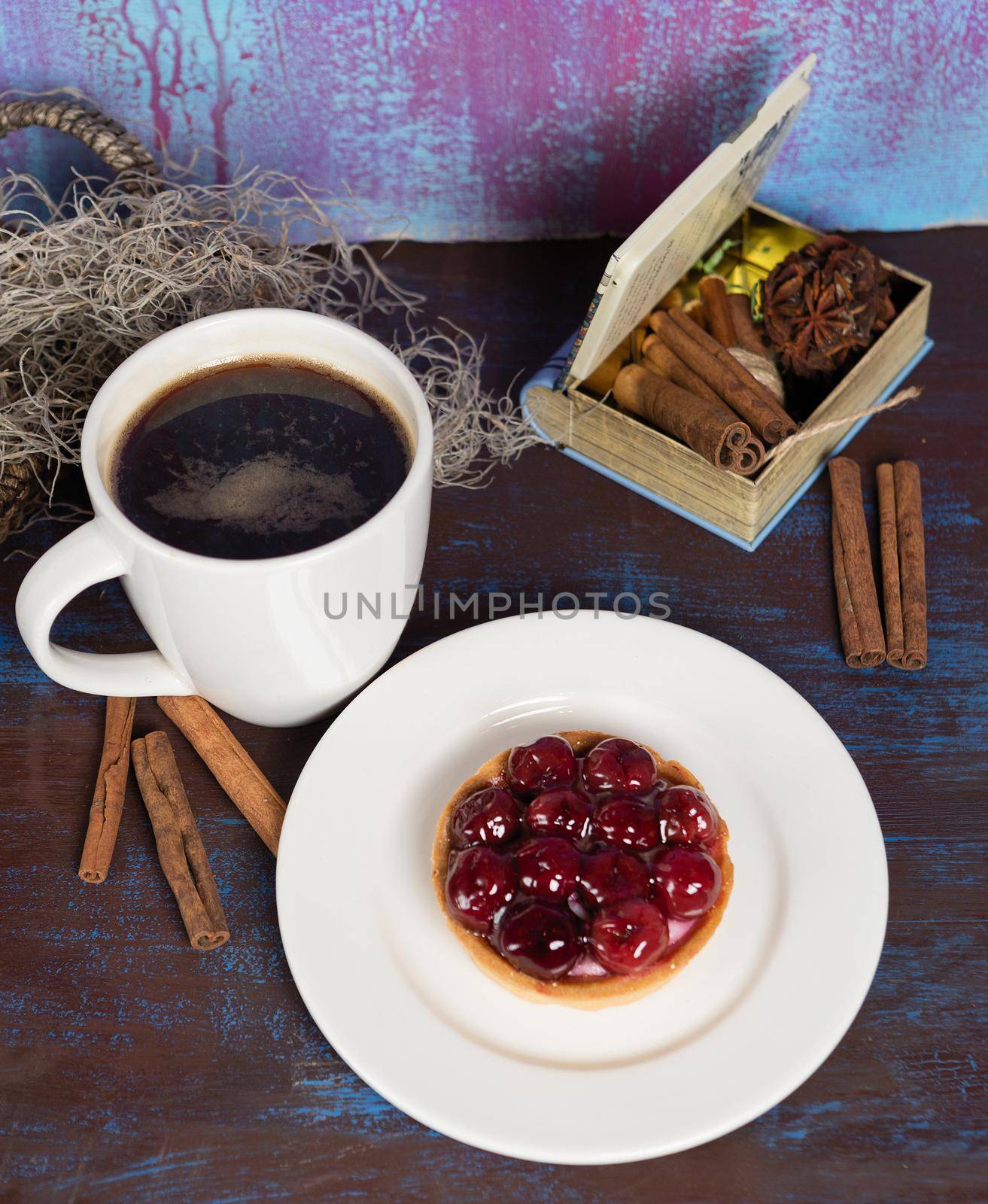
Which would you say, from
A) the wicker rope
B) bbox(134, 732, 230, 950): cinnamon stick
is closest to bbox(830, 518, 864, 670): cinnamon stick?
bbox(134, 732, 230, 950): cinnamon stick

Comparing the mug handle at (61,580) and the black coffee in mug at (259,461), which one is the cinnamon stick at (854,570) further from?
the mug handle at (61,580)

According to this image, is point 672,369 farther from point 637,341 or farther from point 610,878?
point 610,878

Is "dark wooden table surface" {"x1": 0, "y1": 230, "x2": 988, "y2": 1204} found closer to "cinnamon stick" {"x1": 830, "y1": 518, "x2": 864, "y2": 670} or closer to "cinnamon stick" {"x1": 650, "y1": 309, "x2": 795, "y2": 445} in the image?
"cinnamon stick" {"x1": 830, "y1": 518, "x2": 864, "y2": 670}

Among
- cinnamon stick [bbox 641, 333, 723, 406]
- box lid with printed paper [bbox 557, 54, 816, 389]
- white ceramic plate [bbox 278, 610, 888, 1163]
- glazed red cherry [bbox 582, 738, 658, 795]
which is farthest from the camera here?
cinnamon stick [bbox 641, 333, 723, 406]

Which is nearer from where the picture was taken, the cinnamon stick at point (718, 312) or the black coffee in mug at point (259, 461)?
the black coffee in mug at point (259, 461)

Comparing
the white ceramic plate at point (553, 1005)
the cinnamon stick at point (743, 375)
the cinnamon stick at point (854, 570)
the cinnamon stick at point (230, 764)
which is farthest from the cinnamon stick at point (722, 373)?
the cinnamon stick at point (230, 764)
